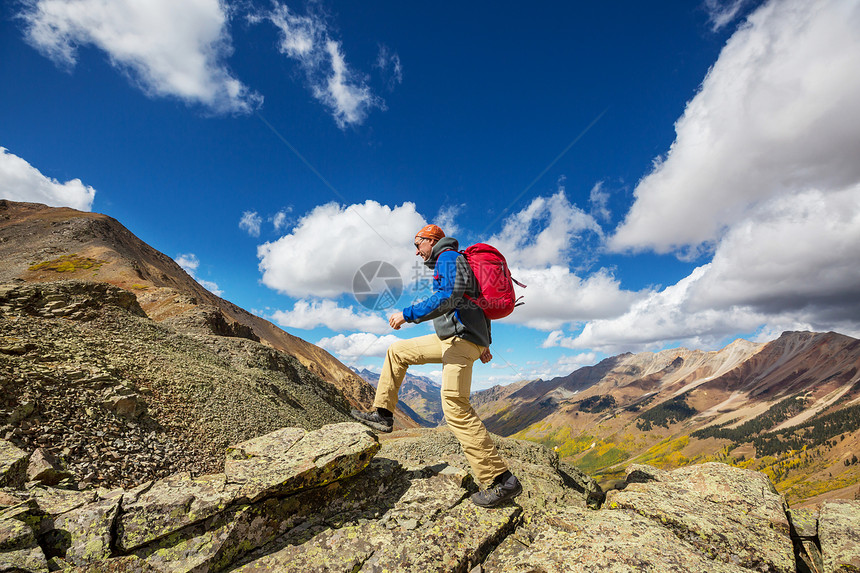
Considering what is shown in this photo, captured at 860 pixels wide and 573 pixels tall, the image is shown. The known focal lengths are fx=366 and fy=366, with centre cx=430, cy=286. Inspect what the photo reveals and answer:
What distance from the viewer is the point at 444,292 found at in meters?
6.43

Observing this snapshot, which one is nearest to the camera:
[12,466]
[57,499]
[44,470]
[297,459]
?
[57,499]

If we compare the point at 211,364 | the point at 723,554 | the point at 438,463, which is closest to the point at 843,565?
the point at 723,554

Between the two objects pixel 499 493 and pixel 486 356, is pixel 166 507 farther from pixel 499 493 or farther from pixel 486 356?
pixel 486 356

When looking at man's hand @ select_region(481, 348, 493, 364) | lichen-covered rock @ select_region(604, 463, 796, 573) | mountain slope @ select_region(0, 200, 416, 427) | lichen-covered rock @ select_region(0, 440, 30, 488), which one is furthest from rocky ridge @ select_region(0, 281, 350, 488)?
mountain slope @ select_region(0, 200, 416, 427)

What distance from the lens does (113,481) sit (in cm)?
730

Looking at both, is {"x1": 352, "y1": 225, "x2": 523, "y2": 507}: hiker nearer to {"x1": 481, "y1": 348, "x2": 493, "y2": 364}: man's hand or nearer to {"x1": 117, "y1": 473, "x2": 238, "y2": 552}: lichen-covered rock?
{"x1": 481, "y1": 348, "x2": 493, "y2": 364}: man's hand

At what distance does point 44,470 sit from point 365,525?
548 cm

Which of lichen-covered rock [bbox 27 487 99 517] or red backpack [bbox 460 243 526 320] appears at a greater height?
red backpack [bbox 460 243 526 320]

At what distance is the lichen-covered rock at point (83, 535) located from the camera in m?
4.68

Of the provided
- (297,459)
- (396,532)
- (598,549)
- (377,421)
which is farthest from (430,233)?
(598,549)

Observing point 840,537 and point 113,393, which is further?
point 113,393

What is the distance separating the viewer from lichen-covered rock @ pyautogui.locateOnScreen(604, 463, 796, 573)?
6.31m

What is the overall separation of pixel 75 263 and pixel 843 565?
259 ft

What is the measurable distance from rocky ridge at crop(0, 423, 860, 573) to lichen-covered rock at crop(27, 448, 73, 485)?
242mm
